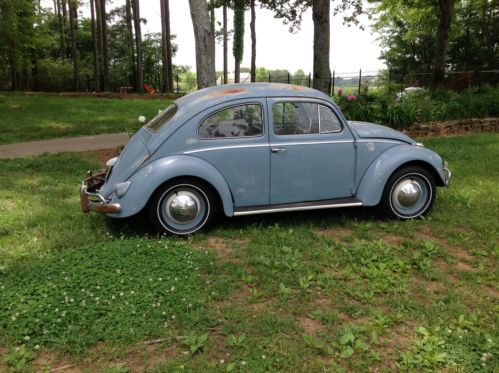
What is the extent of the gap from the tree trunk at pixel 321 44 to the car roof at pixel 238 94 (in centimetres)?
602

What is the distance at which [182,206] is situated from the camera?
4723mm

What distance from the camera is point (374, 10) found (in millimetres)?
21281

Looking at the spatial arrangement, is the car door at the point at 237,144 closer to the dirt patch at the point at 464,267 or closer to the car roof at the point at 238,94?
the car roof at the point at 238,94

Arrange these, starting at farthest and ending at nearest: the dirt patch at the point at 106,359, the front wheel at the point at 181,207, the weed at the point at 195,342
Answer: the front wheel at the point at 181,207 < the weed at the point at 195,342 < the dirt patch at the point at 106,359

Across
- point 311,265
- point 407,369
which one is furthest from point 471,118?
point 407,369

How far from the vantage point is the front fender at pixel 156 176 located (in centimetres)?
453

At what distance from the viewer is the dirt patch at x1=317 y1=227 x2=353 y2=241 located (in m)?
4.85

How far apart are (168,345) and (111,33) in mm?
38960

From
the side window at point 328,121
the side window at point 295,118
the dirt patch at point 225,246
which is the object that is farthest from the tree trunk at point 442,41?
the dirt patch at point 225,246

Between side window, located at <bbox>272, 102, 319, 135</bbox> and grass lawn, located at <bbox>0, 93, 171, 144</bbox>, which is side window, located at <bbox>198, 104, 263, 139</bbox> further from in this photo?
grass lawn, located at <bbox>0, 93, 171, 144</bbox>

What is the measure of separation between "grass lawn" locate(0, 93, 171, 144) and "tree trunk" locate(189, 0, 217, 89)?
2.06m

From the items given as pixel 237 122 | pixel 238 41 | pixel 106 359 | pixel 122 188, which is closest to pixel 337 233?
pixel 237 122

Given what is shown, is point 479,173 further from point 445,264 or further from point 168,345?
point 168,345

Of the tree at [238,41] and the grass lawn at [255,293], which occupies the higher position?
the tree at [238,41]
